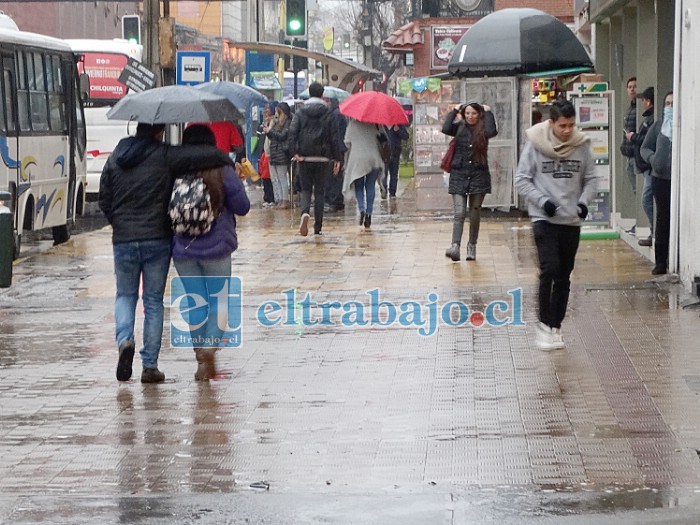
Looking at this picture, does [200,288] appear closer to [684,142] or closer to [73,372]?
[73,372]

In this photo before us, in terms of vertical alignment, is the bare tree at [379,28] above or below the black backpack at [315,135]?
above

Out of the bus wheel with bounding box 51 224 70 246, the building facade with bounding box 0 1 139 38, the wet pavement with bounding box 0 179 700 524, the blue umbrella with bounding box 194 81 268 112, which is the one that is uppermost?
the building facade with bounding box 0 1 139 38

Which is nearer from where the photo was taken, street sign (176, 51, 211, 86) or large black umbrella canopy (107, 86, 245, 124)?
large black umbrella canopy (107, 86, 245, 124)

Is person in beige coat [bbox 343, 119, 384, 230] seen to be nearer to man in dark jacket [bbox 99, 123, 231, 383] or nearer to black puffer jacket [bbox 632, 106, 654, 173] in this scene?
black puffer jacket [bbox 632, 106, 654, 173]

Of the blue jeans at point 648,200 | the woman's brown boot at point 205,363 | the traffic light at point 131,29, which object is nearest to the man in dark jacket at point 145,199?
the woman's brown boot at point 205,363

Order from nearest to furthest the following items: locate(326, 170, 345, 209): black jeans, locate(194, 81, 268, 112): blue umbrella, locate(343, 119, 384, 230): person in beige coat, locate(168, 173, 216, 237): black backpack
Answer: locate(168, 173, 216, 237): black backpack → locate(194, 81, 268, 112): blue umbrella → locate(343, 119, 384, 230): person in beige coat → locate(326, 170, 345, 209): black jeans

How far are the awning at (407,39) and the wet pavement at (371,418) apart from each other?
3573cm

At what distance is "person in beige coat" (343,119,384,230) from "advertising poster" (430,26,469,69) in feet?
95.0

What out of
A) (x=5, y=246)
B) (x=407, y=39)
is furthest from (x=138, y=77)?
(x=407, y=39)

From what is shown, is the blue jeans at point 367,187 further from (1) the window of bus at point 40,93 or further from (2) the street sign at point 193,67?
(2) the street sign at point 193,67

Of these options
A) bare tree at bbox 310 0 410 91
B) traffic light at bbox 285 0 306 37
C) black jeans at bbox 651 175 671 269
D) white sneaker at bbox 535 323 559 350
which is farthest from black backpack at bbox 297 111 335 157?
bare tree at bbox 310 0 410 91

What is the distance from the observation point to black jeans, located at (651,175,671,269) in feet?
44.1

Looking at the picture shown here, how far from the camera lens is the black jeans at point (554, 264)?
10.0 m

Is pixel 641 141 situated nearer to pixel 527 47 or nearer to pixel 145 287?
pixel 527 47
